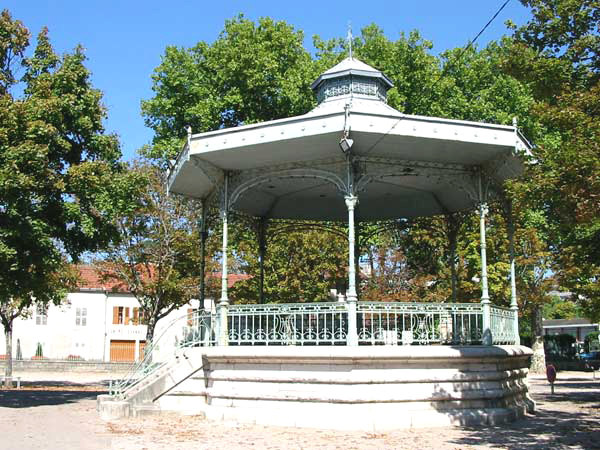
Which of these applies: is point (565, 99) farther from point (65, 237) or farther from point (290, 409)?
point (65, 237)

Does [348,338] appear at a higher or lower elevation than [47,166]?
lower

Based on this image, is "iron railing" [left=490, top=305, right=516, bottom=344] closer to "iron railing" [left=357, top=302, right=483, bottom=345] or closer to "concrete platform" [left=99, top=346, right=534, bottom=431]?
"iron railing" [left=357, top=302, right=483, bottom=345]

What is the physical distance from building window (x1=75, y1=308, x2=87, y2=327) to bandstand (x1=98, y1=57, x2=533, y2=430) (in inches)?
1624

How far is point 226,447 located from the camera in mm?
10594

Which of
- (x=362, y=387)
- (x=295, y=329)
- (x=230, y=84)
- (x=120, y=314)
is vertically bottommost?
(x=362, y=387)

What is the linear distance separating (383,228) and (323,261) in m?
9.49

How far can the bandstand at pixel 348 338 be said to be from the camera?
12594mm

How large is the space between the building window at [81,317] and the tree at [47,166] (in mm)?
36791

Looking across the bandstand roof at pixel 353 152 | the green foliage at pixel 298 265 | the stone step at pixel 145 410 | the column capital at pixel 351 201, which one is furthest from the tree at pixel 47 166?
the green foliage at pixel 298 265

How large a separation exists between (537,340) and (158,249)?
2153cm

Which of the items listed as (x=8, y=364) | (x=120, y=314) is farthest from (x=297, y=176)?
(x=120, y=314)

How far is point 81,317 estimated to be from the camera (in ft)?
178

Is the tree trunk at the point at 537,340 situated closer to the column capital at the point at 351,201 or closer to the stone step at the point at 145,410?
the column capital at the point at 351,201

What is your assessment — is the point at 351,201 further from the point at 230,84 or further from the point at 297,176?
the point at 230,84
